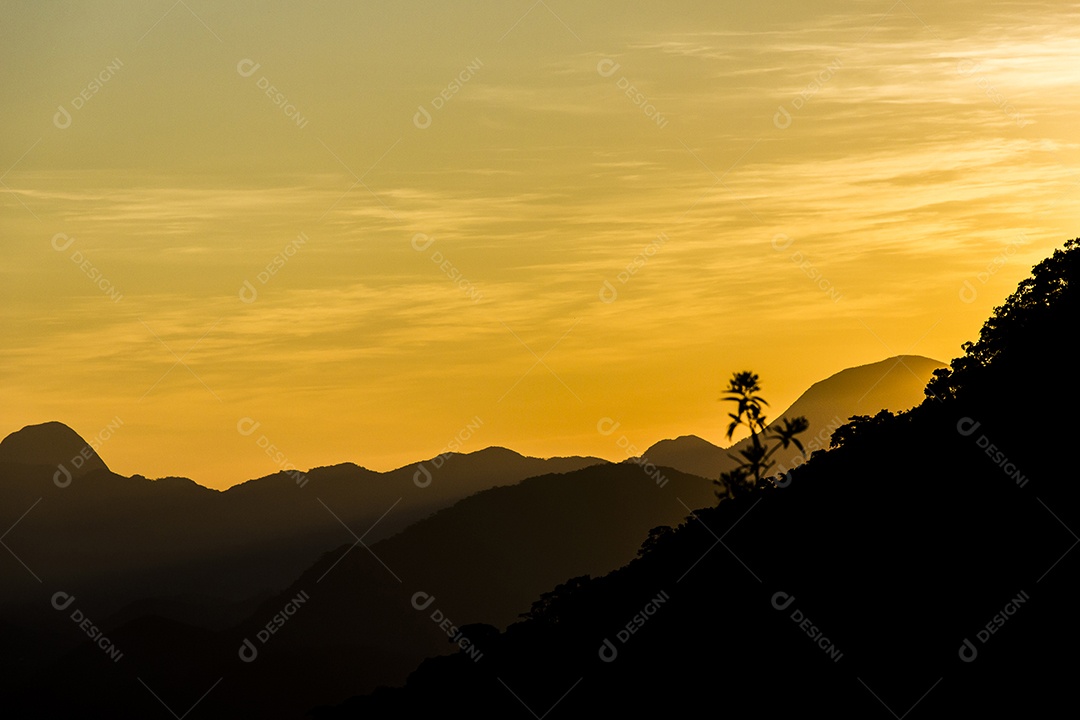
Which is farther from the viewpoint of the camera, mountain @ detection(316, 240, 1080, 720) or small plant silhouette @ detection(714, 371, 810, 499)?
mountain @ detection(316, 240, 1080, 720)

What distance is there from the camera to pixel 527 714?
98.2 metres

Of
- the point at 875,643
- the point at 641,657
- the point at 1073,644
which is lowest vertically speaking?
the point at 1073,644

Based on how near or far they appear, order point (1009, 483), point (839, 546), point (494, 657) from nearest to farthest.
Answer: point (1009, 483), point (839, 546), point (494, 657)

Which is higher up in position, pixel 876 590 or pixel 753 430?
pixel 753 430

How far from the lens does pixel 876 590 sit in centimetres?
8756

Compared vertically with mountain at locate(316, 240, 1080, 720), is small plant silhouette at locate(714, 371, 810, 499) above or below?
above

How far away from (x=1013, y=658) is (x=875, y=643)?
10833 mm

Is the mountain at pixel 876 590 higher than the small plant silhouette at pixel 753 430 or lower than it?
lower

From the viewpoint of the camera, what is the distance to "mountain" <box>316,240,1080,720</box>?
3007 inches

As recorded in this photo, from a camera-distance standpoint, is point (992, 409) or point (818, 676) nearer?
point (818, 676)

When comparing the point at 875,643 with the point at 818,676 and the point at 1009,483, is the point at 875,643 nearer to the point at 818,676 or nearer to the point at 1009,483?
the point at 818,676

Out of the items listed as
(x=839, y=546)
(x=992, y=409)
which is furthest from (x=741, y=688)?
(x=992, y=409)

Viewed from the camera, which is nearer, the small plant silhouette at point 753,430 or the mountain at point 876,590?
the small plant silhouette at point 753,430

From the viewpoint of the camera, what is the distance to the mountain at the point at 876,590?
76.4 meters
